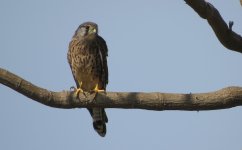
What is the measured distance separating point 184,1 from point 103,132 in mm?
3109

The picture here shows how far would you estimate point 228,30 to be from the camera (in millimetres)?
3865

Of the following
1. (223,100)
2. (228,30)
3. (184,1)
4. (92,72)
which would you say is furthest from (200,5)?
(92,72)

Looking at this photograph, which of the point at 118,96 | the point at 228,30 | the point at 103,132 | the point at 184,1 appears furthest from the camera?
the point at 103,132

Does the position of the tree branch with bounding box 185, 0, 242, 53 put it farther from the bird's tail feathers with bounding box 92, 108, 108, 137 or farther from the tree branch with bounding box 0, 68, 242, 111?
the bird's tail feathers with bounding box 92, 108, 108, 137

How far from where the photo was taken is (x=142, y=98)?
413cm

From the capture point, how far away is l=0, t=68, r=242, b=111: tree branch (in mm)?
3977

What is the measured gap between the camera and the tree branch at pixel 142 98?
3977 mm

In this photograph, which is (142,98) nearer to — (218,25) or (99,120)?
(218,25)

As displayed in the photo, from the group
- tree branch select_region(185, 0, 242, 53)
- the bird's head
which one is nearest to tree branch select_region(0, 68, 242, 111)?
tree branch select_region(185, 0, 242, 53)

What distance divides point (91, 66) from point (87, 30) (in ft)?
2.24

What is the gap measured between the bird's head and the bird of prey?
10cm

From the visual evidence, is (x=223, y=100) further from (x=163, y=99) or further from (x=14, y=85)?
(x=14, y=85)

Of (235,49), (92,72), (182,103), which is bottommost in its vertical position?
(182,103)

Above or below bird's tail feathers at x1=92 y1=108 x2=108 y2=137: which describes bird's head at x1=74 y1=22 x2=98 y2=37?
above
